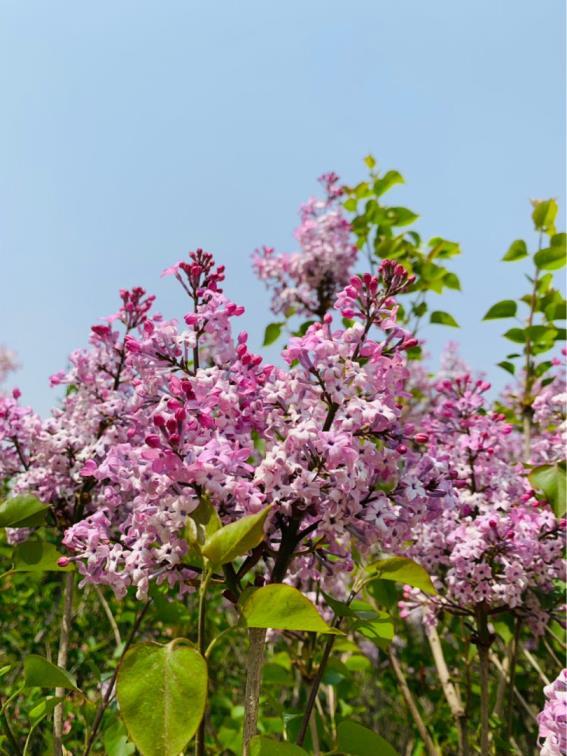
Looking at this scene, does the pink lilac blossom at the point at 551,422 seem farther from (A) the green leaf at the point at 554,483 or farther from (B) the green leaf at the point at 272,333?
(B) the green leaf at the point at 272,333

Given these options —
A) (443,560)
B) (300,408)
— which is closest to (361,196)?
(443,560)

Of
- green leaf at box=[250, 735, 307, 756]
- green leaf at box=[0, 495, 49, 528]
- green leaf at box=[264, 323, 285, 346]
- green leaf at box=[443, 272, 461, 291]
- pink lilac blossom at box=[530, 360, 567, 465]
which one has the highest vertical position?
green leaf at box=[443, 272, 461, 291]

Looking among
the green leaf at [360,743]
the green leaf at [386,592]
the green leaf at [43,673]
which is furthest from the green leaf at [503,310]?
the green leaf at [43,673]

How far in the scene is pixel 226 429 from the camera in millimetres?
1263

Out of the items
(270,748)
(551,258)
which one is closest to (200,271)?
(270,748)

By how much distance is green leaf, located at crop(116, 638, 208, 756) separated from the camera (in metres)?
0.83

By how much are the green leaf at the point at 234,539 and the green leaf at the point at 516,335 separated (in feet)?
7.55

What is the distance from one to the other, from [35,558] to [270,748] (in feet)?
2.55

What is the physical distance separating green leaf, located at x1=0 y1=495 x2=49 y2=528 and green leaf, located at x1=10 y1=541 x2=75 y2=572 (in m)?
0.11

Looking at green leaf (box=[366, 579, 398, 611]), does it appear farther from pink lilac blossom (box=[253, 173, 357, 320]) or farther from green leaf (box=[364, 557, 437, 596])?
pink lilac blossom (box=[253, 173, 357, 320])

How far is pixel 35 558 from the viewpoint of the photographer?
150cm

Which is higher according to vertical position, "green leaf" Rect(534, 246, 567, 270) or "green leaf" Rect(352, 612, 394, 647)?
"green leaf" Rect(534, 246, 567, 270)

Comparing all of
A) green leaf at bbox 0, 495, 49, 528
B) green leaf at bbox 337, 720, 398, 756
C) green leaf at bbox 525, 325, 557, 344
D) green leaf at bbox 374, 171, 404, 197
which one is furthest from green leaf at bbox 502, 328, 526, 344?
green leaf at bbox 0, 495, 49, 528

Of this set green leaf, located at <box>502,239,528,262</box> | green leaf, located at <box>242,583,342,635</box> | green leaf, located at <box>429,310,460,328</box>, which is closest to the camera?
green leaf, located at <box>242,583,342,635</box>
